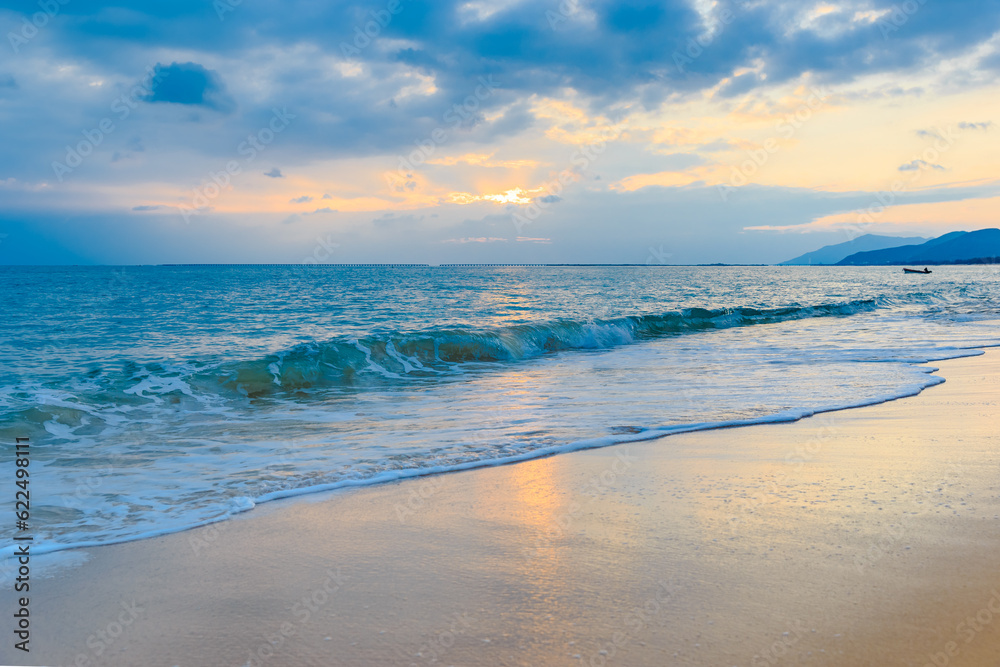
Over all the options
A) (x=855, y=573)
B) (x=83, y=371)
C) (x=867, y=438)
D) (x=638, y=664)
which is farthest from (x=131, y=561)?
(x=83, y=371)

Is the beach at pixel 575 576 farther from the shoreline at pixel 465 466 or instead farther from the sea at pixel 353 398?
the sea at pixel 353 398

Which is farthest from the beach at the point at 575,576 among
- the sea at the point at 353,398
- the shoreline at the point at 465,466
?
the sea at the point at 353,398

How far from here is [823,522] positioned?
414 cm

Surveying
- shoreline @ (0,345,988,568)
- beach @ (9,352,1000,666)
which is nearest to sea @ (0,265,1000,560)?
shoreline @ (0,345,988,568)

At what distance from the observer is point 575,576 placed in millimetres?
3420

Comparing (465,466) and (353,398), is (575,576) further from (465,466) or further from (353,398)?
(353,398)

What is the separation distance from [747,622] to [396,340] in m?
14.3

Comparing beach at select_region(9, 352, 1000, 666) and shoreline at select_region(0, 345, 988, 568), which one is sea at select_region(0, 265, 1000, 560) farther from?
beach at select_region(9, 352, 1000, 666)

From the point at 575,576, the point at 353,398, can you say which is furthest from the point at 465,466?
the point at 353,398

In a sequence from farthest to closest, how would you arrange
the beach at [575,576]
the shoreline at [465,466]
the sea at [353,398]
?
the sea at [353,398]
the shoreline at [465,466]
the beach at [575,576]

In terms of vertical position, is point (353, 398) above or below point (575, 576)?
below

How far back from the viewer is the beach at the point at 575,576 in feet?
9.07

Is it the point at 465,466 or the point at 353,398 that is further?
the point at 353,398

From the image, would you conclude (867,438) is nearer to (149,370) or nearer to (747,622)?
(747,622)
